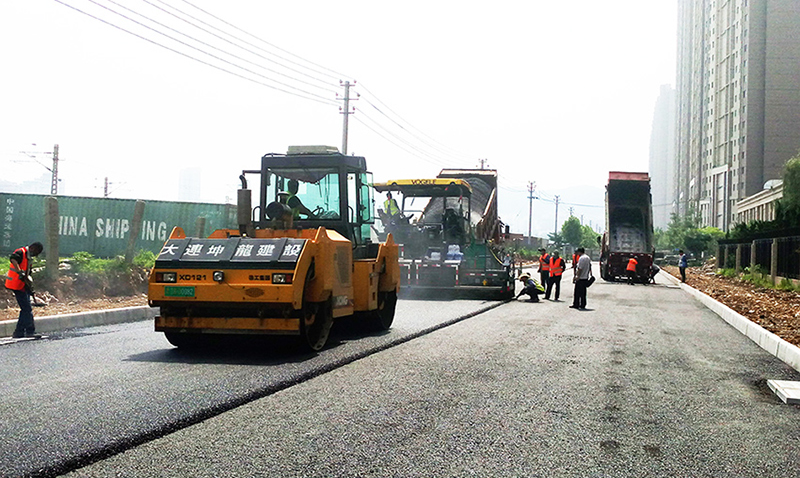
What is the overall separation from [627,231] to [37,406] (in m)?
31.3

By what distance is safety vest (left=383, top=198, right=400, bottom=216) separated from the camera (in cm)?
2136

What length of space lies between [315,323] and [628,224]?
2752cm

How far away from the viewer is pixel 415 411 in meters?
6.11

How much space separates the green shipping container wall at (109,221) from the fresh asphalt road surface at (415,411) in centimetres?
1612

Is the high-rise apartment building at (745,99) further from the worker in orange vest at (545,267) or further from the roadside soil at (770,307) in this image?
the worker in orange vest at (545,267)

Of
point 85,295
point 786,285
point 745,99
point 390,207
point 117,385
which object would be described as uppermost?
point 745,99

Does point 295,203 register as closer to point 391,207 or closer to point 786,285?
point 391,207

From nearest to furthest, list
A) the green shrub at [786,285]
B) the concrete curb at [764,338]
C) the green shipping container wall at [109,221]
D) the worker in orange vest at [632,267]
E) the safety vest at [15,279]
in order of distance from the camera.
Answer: the concrete curb at [764,338] → the safety vest at [15,279] → the green shrub at [786,285] → the green shipping container wall at [109,221] → the worker in orange vest at [632,267]

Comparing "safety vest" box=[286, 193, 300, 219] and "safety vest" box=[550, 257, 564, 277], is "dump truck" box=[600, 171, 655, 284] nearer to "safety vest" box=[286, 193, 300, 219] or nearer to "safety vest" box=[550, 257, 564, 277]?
"safety vest" box=[550, 257, 564, 277]

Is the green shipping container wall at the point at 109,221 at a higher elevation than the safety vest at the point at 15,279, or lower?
higher

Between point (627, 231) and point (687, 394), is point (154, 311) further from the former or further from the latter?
point (627, 231)

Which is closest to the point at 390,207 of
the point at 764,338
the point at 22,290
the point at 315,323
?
the point at 764,338

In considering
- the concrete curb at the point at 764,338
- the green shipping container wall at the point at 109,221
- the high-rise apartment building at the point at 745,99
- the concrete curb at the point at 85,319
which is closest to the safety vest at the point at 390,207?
the green shipping container wall at the point at 109,221

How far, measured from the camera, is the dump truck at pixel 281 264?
8727 mm
